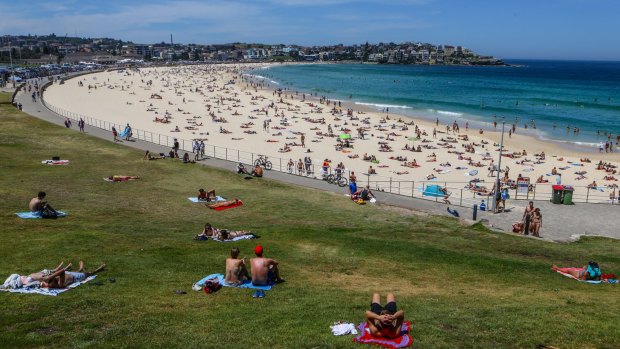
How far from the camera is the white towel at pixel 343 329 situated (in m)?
8.22

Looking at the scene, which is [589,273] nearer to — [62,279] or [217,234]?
[217,234]

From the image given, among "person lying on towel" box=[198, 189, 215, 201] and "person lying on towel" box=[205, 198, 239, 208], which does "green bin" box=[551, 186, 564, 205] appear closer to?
"person lying on towel" box=[205, 198, 239, 208]

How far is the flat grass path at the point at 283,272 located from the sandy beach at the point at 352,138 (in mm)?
12307

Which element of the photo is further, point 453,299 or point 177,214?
point 177,214

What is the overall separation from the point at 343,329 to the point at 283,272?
3981 mm

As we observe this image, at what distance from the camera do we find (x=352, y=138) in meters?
46.1

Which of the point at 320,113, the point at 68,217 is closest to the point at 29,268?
the point at 68,217

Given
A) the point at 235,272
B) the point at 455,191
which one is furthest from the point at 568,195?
the point at 235,272

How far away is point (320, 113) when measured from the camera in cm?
6431

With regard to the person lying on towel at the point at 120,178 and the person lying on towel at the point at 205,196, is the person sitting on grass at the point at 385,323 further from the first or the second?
the person lying on towel at the point at 120,178

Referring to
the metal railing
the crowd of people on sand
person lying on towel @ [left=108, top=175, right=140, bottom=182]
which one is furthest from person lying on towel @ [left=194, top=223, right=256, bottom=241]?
the metal railing

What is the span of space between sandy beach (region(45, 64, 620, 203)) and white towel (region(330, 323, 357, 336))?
20826 millimetres

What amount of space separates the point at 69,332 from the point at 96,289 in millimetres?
2141

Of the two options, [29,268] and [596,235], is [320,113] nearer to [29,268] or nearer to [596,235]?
A: [596,235]
